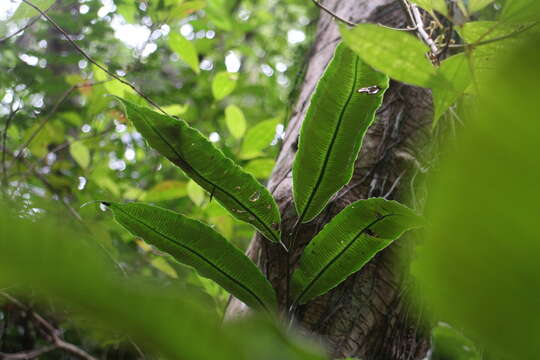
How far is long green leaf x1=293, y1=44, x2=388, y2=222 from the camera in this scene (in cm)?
72

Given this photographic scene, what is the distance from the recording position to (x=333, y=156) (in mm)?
747

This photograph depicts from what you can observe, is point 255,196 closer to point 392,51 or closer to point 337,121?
point 337,121

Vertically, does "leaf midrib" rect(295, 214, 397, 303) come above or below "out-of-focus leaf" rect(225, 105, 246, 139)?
below

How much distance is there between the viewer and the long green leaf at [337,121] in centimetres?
72

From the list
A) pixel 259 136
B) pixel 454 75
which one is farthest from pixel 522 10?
pixel 259 136

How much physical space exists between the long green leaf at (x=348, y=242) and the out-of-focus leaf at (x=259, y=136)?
83cm

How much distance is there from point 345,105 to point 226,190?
9.8 inches

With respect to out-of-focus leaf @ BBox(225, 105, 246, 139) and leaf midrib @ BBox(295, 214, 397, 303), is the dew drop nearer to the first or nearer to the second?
leaf midrib @ BBox(295, 214, 397, 303)

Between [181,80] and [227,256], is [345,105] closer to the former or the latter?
[227,256]

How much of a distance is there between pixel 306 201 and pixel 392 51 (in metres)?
0.32

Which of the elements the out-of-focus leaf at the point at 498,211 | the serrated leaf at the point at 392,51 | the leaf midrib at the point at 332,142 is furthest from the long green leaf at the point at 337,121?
the out-of-focus leaf at the point at 498,211

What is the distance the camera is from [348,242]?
750 mm

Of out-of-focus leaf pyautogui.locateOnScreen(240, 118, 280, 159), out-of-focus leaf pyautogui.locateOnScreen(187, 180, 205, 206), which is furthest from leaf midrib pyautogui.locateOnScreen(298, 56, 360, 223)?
out-of-focus leaf pyautogui.locateOnScreen(187, 180, 205, 206)

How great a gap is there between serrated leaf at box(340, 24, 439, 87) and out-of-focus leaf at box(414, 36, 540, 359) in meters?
0.31
